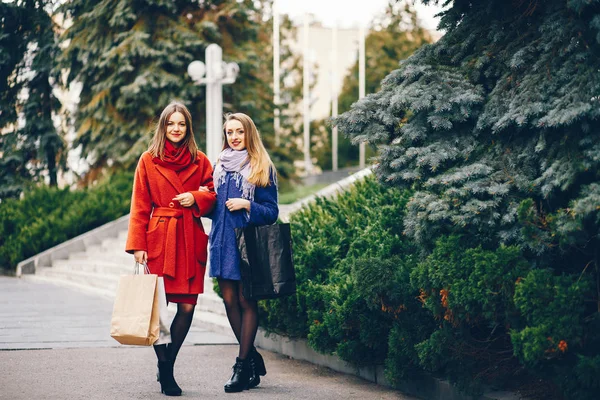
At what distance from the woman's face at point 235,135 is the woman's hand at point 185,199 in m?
0.54

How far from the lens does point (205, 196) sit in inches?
225

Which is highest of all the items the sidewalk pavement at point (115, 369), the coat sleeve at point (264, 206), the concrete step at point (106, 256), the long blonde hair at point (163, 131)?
the long blonde hair at point (163, 131)

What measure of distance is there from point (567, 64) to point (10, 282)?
40.0 feet

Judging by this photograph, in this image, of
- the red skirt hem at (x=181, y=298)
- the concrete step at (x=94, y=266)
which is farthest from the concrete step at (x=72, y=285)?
the red skirt hem at (x=181, y=298)

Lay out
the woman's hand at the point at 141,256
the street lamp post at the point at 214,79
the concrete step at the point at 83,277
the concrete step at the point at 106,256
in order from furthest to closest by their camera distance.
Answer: the street lamp post at the point at 214,79, the concrete step at the point at 106,256, the concrete step at the point at 83,277, the woman's hand at the point at 141,256

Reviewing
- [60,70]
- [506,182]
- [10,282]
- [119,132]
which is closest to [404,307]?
[506,182]

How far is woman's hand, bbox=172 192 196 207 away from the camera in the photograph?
5.57 meters

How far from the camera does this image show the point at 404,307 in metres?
5.49

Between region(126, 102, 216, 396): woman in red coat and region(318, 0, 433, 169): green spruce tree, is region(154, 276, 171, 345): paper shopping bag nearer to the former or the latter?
region(126, 102, 216, 396): woman in red coat

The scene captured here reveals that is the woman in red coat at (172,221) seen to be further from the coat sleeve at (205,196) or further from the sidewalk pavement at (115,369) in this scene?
the sidewalk pavement at (115,369)

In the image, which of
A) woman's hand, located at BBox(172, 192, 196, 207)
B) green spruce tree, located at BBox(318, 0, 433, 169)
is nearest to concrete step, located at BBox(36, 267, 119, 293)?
woman's hand, located at BBox(172, 192, 196, 207)

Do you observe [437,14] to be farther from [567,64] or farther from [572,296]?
[572,296]

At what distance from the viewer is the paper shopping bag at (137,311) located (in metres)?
5.29

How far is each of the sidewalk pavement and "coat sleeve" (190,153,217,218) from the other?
4.18 feet
